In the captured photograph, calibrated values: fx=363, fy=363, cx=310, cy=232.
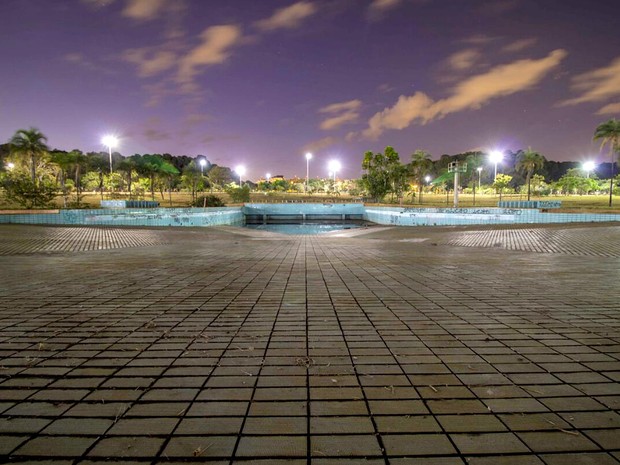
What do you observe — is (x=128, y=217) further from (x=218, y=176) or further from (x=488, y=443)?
(x=218, y=176)

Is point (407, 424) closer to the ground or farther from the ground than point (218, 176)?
closer to the ground

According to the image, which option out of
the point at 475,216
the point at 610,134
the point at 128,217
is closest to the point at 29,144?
the point at 128,217

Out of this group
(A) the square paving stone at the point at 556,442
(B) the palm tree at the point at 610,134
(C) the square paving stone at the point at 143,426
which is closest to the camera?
(A) the square paving stone at the point at 556,442

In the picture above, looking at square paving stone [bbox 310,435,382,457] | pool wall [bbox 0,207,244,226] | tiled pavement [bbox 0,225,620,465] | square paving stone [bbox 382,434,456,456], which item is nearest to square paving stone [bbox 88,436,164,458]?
tiled pavement [bbox 0,225,620,465]

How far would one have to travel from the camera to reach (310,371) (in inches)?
103

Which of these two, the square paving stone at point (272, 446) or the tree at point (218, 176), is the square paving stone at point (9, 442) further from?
the tree at point (218, 176)

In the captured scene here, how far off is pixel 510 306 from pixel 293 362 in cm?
301

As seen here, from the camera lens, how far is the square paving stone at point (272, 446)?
1732 mm

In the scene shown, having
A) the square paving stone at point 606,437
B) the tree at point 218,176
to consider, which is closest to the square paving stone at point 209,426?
the square paving stone at point 606,437

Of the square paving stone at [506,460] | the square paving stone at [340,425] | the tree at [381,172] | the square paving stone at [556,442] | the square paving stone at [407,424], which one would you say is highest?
the tree at [381,172]

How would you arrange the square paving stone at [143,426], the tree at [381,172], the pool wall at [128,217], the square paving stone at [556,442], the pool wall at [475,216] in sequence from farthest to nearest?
1. the tree at [381,172]
2. the pool wall at [475,216]
3. the pool wall at [128,217]
4. the square paving stone at [143,426]
5. the square paving stone at [556,442]

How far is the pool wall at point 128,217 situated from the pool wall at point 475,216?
17032mm

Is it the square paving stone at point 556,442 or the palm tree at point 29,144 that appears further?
the palm tree at point 29,144

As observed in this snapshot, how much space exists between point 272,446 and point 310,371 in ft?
2.75
